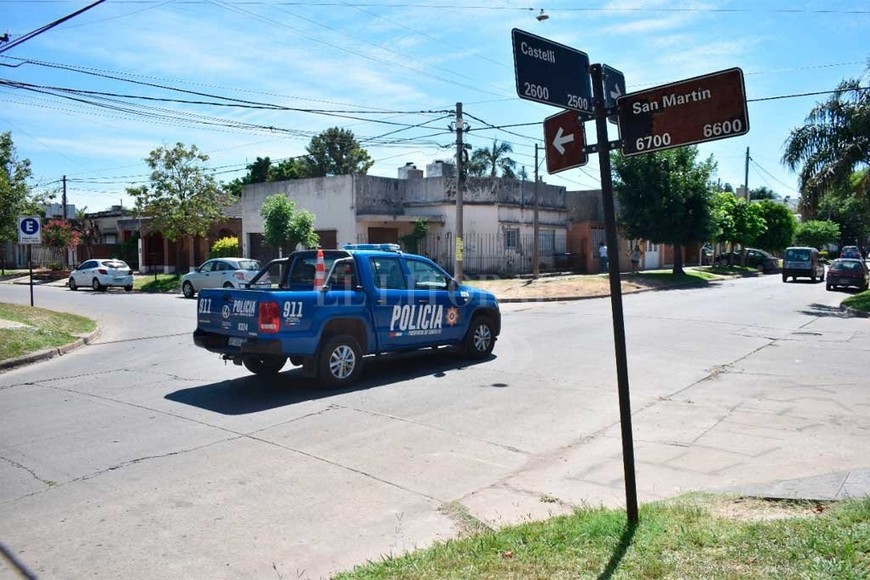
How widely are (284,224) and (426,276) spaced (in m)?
19.5

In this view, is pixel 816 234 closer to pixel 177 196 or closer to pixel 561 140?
pixel 177 196

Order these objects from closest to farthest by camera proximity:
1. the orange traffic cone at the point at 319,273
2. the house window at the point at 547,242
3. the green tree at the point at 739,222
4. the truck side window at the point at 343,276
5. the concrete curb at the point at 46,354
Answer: the orange traffic cone at the point at 319,273, the truck side window at the point at 343,276, the concrete curb at the point at 46,354, the house window at the point at 547,242, the green tree at the point at 739,222

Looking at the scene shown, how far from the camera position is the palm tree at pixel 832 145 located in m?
21.5

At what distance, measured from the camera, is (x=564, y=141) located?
167 inches

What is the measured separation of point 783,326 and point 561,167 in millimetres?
14343

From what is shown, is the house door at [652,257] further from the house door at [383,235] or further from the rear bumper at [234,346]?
the rear bumper at [234,346]

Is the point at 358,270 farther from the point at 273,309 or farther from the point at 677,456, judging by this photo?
the point at 677,456

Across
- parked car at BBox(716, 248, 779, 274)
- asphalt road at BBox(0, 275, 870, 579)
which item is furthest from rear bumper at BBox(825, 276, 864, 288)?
asphalt road at BBox(0, 275, 870, 579)

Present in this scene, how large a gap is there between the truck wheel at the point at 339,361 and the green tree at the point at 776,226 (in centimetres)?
4575

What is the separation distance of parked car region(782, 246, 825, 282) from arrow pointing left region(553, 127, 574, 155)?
3635 centimetres

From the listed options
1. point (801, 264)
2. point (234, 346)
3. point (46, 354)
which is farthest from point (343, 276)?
point (801, 264)

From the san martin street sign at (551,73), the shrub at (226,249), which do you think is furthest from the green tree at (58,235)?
the san martin street sign at (551,73)

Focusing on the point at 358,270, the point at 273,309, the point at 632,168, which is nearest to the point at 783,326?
the point at 358,270

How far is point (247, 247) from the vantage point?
36.3 m
